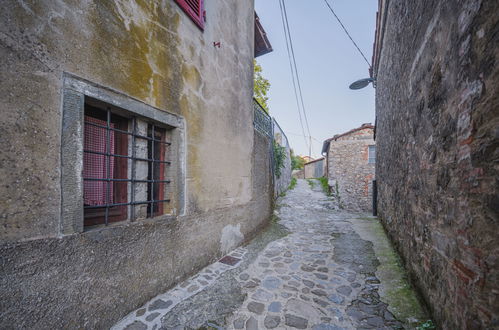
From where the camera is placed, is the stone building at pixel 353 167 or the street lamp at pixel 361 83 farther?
the stone building at pixel 353 167

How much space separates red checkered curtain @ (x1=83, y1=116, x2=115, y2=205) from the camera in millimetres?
2025

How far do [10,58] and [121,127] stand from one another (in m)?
1.02

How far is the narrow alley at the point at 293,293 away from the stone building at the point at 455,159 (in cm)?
41

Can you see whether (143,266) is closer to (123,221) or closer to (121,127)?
(123,221)

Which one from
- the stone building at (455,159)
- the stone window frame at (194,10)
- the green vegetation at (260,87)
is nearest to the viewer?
the stone building at (455,159)

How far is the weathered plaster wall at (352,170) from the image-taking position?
36.8ft

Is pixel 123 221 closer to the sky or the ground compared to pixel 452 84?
closer to the ground

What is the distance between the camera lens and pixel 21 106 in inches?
55.7

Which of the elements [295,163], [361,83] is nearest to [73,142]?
[361,83]

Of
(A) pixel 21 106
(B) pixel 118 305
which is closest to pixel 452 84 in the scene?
(A) pixel 21 106

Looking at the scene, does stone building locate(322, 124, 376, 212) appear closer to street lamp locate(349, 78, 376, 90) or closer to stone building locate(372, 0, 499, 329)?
street lamp locate(349, 78, 376, 90)

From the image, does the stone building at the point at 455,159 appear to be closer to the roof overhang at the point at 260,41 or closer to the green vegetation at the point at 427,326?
the green vegetation at the point at 427,326

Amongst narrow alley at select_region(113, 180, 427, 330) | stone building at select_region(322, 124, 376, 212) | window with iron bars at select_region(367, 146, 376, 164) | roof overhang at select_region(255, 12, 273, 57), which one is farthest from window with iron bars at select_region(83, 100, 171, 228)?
window with iron bars at select_region(367, 146, 376, 164)

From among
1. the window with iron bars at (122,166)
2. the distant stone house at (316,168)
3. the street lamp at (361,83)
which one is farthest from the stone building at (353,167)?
the window with iron bars at (122,166)
